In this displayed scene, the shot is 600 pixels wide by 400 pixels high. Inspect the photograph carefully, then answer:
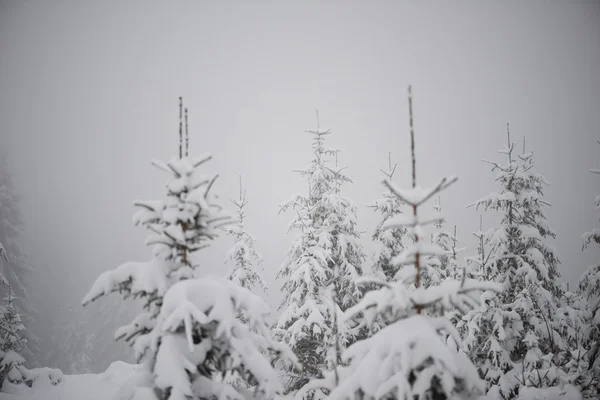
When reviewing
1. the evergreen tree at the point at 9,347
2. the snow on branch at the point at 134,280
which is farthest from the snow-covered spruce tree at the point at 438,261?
the evergreen tree at the point at 9,347

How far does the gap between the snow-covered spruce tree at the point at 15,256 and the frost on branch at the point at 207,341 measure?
32133 mm

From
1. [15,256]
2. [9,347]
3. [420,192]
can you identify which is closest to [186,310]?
[420,192]

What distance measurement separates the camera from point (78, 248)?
81688mm

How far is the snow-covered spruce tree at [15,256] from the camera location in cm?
2736

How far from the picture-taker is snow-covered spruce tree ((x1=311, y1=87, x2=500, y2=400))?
3105 mm

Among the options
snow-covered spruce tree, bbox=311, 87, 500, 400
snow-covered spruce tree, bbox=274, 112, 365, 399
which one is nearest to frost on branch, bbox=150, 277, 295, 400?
snow-covered spruce tree, bbox=311, 87, 500, 400

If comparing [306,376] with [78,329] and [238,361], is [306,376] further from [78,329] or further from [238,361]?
[78,329]

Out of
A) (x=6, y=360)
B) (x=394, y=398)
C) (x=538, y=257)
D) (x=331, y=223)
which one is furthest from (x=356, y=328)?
(x=6, y=360)

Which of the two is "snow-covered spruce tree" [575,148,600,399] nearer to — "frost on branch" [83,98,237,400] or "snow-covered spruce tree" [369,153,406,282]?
"snow-covered spruce tree" [369,153,406,282]

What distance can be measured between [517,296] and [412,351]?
37.0ft

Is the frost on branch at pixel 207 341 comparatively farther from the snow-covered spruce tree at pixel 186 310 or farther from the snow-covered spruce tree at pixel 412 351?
the snow-covered spruce tree at pixel 412 351

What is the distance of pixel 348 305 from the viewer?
45.3 feet

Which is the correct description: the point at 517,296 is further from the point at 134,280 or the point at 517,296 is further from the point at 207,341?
the point at 134,280

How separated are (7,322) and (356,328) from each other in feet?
53.7
